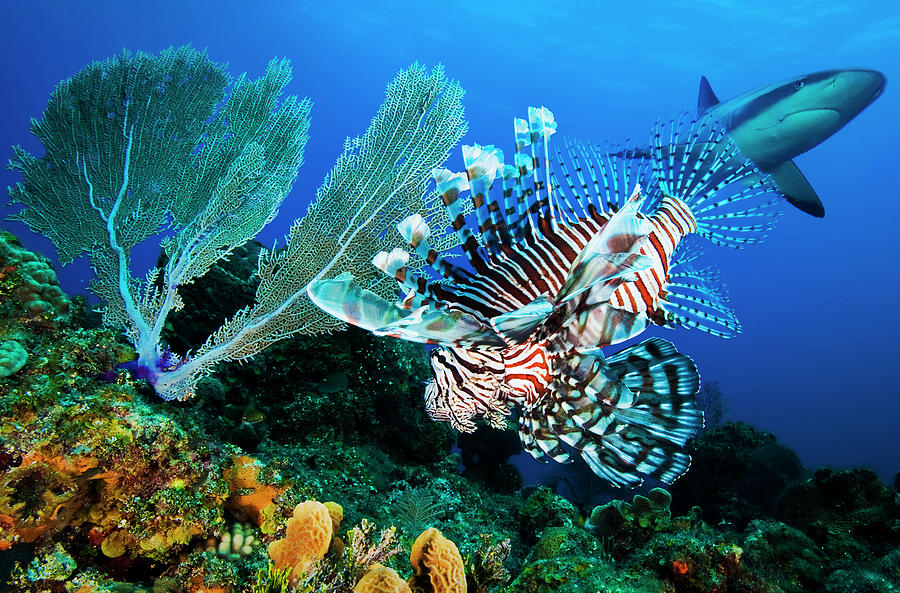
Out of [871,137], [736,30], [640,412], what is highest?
[871,137]

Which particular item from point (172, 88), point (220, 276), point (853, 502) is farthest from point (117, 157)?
point (853, 502)

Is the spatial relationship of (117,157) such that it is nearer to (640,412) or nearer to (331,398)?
(331,398)

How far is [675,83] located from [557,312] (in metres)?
57.1

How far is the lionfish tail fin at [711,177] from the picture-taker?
3518 mm

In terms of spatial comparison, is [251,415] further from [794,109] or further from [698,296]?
[794,109]

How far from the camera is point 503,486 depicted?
771 cm

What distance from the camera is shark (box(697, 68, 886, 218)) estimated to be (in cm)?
529

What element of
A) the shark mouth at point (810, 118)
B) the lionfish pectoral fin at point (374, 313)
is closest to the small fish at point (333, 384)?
the lionfish pectoral fin at point (374, 313)

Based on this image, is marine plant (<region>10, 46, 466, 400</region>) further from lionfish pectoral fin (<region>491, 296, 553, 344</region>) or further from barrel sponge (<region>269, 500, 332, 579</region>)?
lionfish pectoral fin (<region>491, 296, 553, 344</region>)

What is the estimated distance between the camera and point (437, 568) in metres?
2.49

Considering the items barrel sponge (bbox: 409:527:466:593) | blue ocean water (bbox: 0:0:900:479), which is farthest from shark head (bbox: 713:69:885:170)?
blue ocean water (bbox: 0:0:900:479)

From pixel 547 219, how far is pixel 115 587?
3.20 m

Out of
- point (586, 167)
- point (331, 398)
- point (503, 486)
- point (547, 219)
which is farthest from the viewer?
point (503, 486)

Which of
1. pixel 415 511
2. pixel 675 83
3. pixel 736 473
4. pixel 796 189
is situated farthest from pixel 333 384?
pixel 675 83
